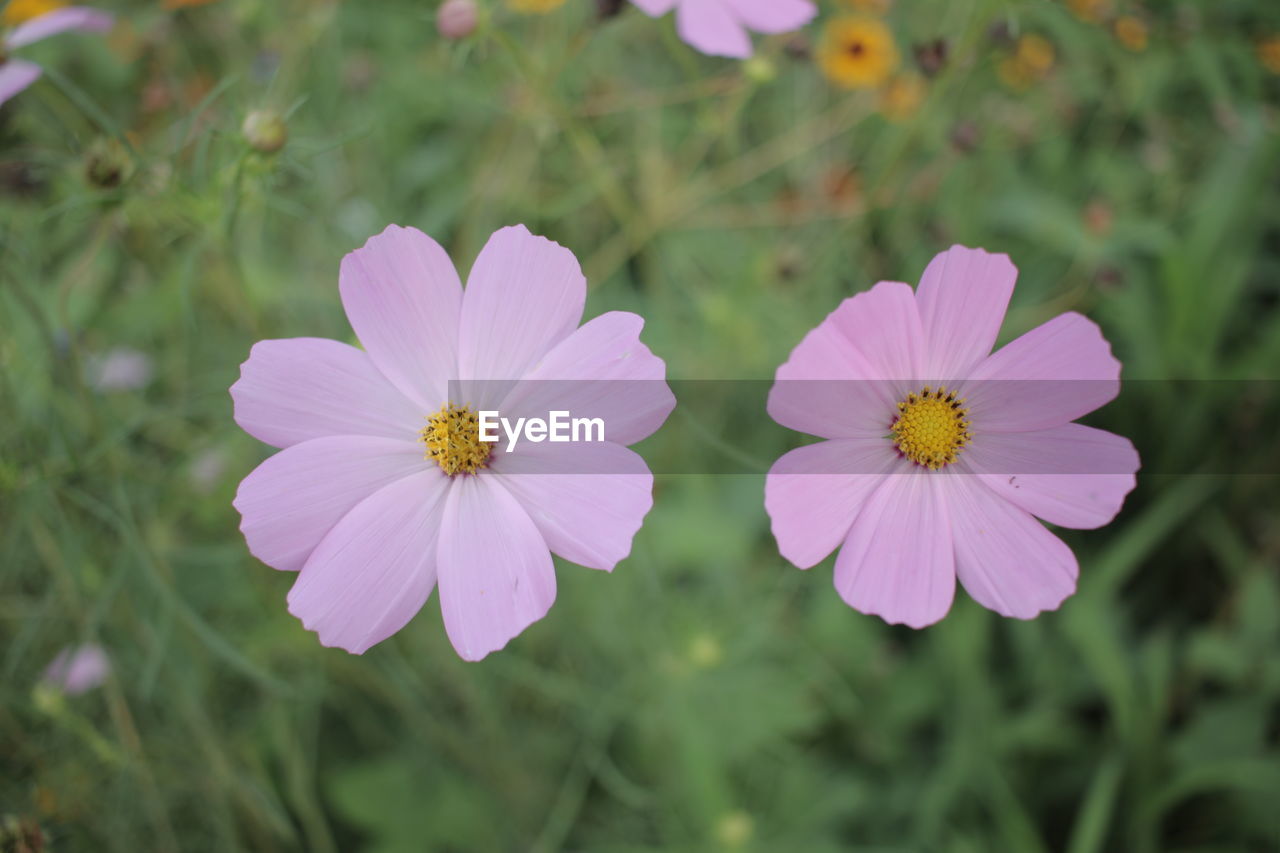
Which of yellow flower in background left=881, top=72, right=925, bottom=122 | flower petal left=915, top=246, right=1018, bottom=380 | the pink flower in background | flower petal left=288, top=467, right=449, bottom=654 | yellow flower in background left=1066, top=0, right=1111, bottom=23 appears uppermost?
yellow flower in background left=881, top=72, right=925, bottom=122

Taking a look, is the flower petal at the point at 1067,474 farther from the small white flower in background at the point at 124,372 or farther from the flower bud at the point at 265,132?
the small white flower in background at the point at 124,372

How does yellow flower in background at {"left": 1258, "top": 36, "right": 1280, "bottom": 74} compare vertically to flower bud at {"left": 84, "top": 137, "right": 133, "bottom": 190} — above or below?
above

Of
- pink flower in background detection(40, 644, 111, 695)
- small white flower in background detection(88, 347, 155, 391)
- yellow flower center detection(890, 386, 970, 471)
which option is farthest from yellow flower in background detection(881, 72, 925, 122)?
pink flower in background detection(40, 644, 111, 695)

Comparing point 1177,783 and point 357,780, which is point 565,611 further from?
point 1177,783

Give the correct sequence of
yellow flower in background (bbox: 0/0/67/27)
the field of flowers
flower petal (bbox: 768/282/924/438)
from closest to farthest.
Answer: flower petal (bbox: 768/282/924/438)
the field of flowers
yellow flower in background (bbox: 0/0/67/27)

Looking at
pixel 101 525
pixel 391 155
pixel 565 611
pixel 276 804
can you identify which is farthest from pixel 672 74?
pixel 276 804

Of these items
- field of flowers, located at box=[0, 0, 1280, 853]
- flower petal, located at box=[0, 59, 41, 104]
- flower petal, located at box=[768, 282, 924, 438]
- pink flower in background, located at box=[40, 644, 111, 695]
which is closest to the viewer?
flower petal, located at box=[768, 282, 924, 438]

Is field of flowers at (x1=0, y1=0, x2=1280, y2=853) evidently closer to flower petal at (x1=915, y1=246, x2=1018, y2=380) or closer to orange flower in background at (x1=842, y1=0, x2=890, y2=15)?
orange flower in background at (x1=842, y1=0, x2=890, y2=15)

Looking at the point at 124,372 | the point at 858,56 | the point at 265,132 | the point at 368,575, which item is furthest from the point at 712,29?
the point at 124,372
